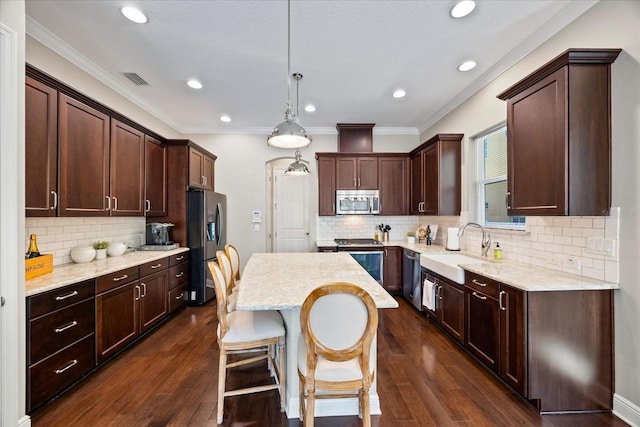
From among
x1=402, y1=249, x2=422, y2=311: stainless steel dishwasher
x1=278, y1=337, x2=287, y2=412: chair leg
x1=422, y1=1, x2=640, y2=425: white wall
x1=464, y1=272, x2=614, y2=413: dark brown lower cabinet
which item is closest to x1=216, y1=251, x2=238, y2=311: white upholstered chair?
x1=278, y1=337, x2=287, y2=412: chair leg

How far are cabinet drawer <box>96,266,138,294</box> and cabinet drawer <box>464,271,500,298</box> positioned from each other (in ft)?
10.7

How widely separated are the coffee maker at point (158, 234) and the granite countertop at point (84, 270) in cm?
29

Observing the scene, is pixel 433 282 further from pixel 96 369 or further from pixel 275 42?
pixel 96 369

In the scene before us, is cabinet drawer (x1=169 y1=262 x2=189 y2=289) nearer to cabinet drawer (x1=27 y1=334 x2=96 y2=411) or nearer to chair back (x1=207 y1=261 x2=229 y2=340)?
cabinet drawer (x1=27 y1=334 x2=96 y2=411)

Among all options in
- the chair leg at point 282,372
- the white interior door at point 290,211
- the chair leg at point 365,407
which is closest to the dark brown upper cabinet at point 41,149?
the chair leg at point 282,372

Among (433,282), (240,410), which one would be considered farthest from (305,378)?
(433,282)

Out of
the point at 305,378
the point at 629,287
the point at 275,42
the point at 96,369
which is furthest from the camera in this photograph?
the point at 275,42

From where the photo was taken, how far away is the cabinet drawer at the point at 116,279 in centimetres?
247

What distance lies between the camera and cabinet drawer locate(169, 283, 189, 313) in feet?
12.2

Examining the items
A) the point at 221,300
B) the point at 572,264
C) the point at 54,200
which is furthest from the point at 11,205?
the point at 572,264

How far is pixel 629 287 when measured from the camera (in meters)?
1.85

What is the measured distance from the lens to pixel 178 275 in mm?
3893

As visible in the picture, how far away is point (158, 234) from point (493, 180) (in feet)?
14.3

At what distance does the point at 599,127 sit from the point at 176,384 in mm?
3632
